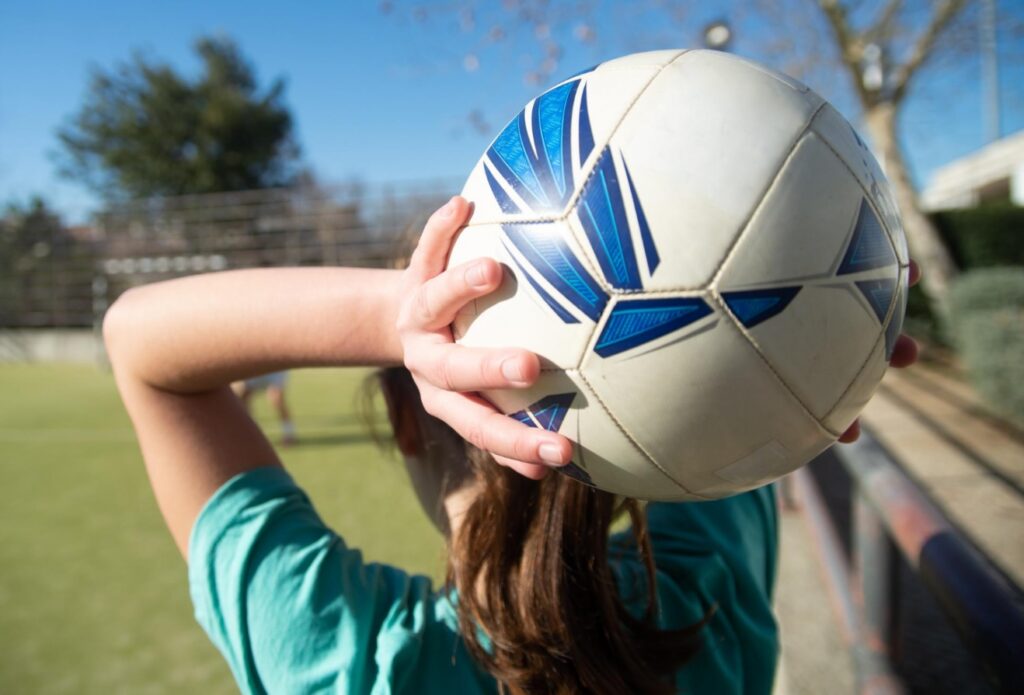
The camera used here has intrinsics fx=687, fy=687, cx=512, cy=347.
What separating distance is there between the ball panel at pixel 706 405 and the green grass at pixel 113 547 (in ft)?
2.06

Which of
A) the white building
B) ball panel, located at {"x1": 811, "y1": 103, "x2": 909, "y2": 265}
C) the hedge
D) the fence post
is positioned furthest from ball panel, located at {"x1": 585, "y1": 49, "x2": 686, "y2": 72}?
the white building

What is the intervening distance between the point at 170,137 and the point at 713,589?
31597mm

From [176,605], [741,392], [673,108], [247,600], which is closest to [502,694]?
[247,600]

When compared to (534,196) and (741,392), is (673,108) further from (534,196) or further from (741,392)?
(741,392)

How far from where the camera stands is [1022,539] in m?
3.54

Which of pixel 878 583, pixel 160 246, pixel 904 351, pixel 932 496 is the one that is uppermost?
pixel 904 351

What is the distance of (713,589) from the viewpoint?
122 cm

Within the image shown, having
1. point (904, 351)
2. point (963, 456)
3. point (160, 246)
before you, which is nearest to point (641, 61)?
point (904, 351)

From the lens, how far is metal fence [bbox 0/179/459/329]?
57.8 feet

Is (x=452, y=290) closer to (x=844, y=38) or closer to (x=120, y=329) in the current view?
(x=120, y=329)

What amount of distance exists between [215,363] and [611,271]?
26.4 inches

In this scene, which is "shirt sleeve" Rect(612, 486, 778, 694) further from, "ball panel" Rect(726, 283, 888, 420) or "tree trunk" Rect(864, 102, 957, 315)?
"tree trunk" Rect(864, 102, 957, 315)

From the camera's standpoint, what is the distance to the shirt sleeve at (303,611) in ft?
3.29

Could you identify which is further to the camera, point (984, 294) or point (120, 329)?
point (984, 294)
